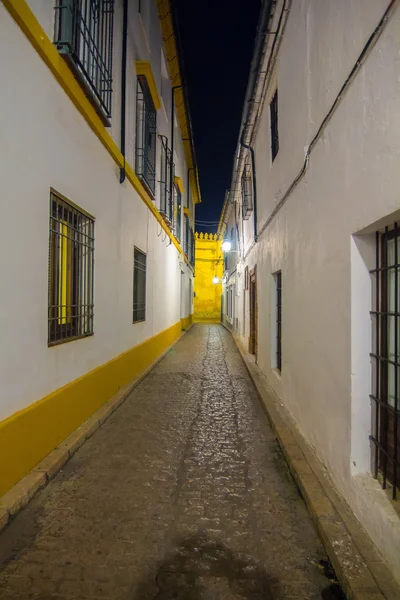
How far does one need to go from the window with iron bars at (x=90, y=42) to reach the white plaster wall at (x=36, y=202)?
0.75ft

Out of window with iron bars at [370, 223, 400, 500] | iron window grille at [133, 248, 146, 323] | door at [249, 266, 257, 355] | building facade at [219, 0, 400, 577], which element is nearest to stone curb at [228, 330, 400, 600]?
building facade at [219, 0, 400, 577]

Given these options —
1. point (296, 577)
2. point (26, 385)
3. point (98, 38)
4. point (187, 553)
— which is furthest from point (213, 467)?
point (98, 38)

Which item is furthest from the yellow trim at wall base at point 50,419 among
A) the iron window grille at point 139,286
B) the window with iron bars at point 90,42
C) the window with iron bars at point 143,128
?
the window with iron bars at point 143,128

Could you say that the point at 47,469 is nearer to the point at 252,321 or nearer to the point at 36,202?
the point at 36,202

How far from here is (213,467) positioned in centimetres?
367

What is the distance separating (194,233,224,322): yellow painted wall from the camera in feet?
103

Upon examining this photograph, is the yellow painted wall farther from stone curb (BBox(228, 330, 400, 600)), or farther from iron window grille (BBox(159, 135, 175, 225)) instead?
stone curb (BBox(228, 330, 400, 600))

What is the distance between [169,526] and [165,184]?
30.9 ft

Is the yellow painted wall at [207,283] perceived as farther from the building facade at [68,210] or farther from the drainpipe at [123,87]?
the drainpipe at [123,87]

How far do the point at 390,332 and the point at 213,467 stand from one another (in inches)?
85.7

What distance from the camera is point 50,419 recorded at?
3.69 meters

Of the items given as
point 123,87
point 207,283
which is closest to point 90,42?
point 123,87

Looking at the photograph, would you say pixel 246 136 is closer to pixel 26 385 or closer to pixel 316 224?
pixel 316 224

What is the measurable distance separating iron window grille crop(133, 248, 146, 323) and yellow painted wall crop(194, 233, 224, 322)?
74.4 ft
